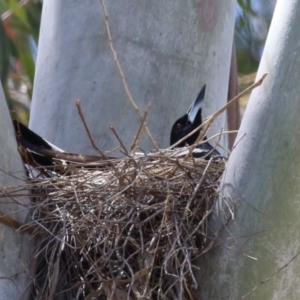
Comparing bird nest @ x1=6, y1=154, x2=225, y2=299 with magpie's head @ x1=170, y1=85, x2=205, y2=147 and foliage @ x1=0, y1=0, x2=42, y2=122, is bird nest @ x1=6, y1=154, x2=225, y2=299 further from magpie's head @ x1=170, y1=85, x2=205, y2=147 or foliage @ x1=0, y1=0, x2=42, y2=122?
foliage @ x1=0, y1=0, x2=42, y2=122

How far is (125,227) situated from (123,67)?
42.9 inches

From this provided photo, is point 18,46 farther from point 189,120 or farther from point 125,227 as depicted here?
point 125,227

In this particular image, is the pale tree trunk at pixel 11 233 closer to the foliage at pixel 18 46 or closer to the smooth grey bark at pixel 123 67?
the smooth grey bark at pixel 123 67

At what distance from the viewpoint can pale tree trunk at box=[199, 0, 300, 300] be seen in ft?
7.39

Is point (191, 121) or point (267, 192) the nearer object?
point (267, 192)

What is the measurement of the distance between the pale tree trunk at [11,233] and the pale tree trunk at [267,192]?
55 centimetres

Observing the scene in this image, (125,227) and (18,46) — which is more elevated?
(18,46)

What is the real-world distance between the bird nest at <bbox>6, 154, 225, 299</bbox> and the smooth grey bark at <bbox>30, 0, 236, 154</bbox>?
2.14 feet

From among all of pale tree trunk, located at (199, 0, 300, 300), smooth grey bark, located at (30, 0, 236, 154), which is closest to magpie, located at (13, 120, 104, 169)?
smooth grey bark, located at (30, 0, 236, 154)

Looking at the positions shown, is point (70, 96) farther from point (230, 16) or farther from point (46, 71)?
point (230, 16)

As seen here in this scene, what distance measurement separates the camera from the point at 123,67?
3445 mm

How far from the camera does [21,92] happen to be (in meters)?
7.21

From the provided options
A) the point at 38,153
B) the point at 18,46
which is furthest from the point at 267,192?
the point at 18,46

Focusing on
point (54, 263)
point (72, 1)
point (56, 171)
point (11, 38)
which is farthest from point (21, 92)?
point (54, 263)
